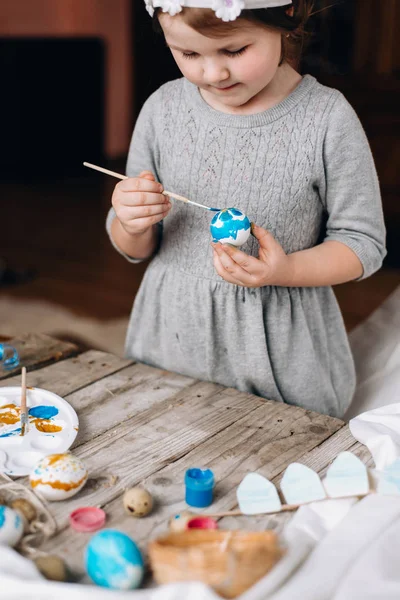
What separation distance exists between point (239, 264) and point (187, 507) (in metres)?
0.40

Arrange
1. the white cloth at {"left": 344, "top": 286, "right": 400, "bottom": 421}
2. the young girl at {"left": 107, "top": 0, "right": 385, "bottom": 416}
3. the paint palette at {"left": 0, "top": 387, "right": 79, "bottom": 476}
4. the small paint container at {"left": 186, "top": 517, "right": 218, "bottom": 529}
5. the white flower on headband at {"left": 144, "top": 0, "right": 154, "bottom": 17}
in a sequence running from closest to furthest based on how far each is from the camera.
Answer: the small paint container at {"left": 186, "top": 517, "right": 218, "bottom": 529} → the paint palette at {"left": 0, "top": 387, "right": 79, "bottom": 476} → the white flower on headband at {"left": 144, "top": 0, "right": 154, "bottom": 17} → the young girl at {"left": 107, "top": 0, "right": 385, "bottom": 416} → the white cloth at {"left": 344, "top": 286, "right": 400, "bottom": 421}

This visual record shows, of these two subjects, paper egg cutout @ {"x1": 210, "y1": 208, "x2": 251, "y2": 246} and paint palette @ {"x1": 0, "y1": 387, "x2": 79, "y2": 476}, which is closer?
paint palette @ {"x1": 0, "y1": 387, "x2": 79, "y2": 476}

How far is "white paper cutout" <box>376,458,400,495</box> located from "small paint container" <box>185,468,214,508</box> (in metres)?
0.20

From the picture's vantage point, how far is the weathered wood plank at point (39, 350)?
1.22 metres

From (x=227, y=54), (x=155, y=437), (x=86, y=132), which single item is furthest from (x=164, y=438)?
(x=86, y=132)

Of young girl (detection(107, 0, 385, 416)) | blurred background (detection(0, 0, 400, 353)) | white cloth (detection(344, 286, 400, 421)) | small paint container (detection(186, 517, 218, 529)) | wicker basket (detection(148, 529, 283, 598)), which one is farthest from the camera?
blurred background (detection(0, 0, 400, 353))

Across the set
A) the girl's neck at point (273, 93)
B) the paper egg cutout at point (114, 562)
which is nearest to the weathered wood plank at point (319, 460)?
the paper egg cutout at point (114, 562)

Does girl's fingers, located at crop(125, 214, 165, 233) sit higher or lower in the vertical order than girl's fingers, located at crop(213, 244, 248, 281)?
higher

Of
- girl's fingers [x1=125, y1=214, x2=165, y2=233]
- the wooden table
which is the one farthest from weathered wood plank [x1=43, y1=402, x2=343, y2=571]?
girl's fingers [x1=125, y1=214, x2=165, y2=233]

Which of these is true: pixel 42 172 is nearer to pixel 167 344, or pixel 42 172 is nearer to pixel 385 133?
pixel 385 133

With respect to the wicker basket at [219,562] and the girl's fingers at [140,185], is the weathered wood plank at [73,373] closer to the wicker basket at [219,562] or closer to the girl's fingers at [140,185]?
the girl's fingers at [140,185]

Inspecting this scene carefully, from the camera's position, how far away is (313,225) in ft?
4.12

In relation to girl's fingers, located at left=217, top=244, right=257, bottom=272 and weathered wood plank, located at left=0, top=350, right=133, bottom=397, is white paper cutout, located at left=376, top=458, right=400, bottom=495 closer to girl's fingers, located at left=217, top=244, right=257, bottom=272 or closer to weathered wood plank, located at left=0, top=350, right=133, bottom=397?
girl's fingers, located at left=217, top=244, right=257, bottom=272

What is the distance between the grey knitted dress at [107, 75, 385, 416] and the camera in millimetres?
1186
